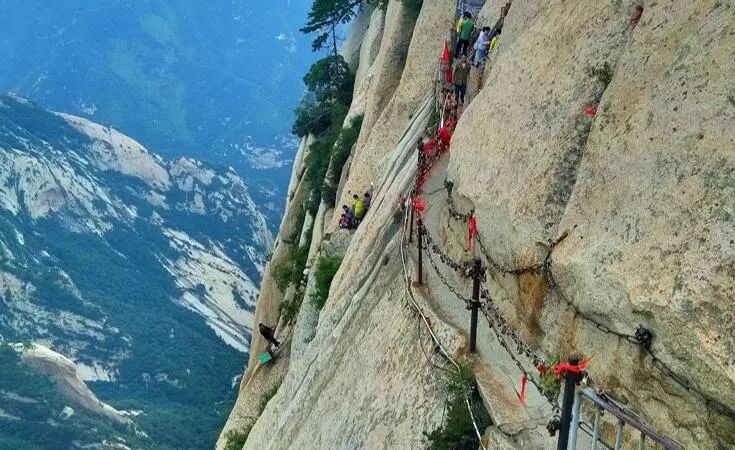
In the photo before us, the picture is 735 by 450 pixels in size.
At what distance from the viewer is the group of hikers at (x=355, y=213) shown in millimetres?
22406

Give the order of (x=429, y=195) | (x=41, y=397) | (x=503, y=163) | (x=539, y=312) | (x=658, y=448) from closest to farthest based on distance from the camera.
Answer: (x=658, y=448)
(x=539, y=312)
(x=503, y=163)
(x=429, y=195)
(x=41, y=397)

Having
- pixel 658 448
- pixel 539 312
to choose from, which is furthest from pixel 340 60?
pixel 658 448

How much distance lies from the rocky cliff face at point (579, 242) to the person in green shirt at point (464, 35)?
19.3 feet

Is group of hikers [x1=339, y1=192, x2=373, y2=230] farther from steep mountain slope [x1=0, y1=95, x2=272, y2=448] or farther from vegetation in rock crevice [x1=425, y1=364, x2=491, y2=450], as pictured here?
steep mountain slope [x1=0, y1=95, x2=272, y2=448]

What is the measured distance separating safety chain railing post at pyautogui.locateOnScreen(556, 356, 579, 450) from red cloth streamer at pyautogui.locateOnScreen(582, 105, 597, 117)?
15.1 feet

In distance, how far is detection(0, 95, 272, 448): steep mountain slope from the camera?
117m

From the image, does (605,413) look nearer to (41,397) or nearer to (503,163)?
(503,163)

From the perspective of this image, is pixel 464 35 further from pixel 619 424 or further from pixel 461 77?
pixel 619 424

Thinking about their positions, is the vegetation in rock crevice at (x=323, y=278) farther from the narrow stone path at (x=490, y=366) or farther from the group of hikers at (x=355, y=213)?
the narrow stone path at (x=490, y=366)

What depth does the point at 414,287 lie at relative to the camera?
12750 mm

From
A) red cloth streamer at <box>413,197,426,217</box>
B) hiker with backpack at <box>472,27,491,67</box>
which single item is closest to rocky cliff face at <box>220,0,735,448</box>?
red cloth streamer at <box>413,197,426,217</box>

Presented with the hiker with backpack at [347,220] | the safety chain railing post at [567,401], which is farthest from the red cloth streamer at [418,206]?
the hiker with backpack at [347,220]

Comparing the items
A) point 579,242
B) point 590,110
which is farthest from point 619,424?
point 590,110

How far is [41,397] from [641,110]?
98407 mm
